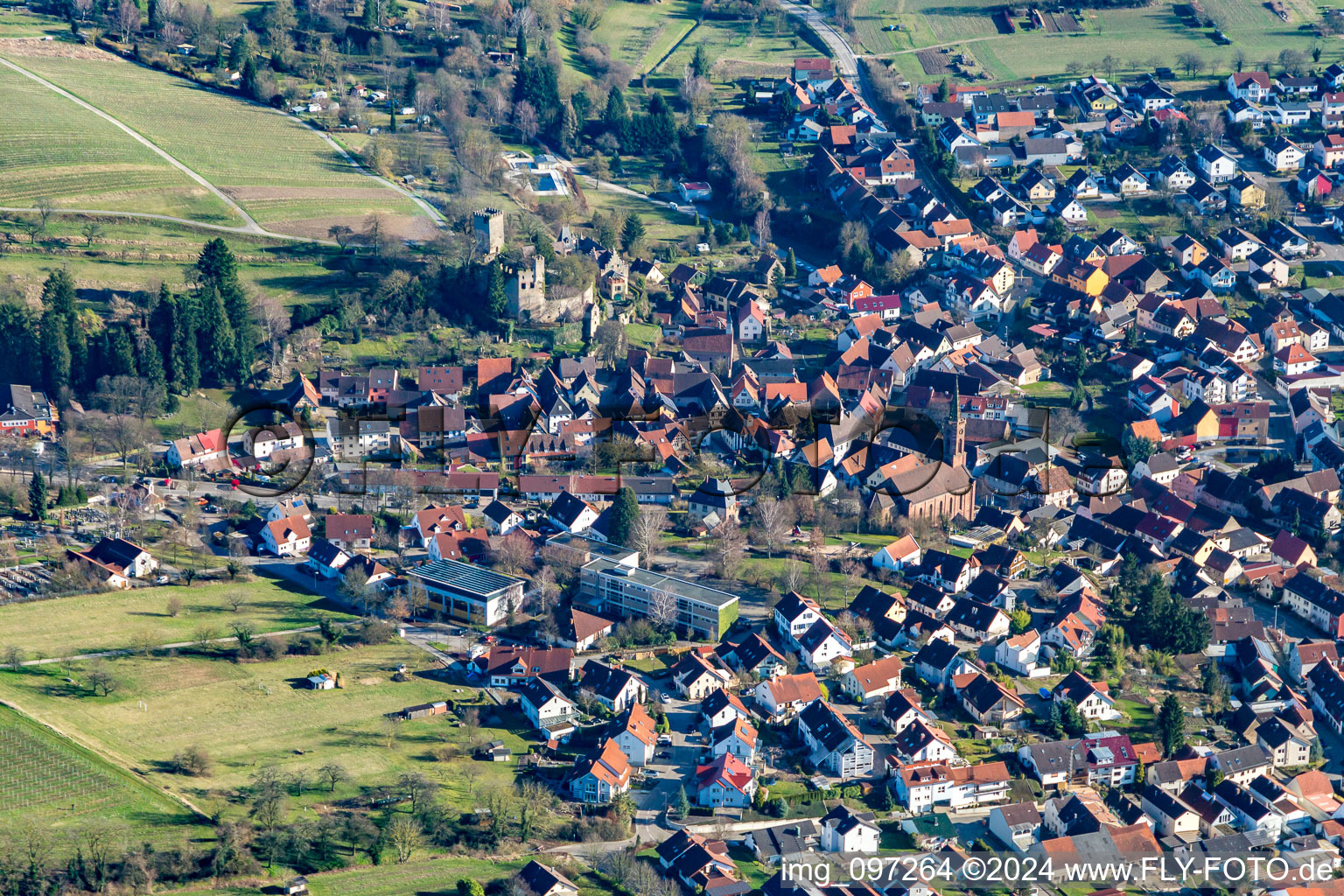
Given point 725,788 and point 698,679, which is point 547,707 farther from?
point 725,788

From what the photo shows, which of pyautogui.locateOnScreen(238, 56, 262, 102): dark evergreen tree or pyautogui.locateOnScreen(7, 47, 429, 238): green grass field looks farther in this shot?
pyautogui.locateOnScreen(238, 56, 262, 102): dark evergreen tree

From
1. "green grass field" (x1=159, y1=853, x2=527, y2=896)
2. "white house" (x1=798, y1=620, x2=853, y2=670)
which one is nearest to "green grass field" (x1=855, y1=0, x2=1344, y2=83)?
"white house" (x1=798, y1=620, x2=853, y2=670)

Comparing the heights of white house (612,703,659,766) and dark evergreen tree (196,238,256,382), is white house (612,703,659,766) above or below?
below

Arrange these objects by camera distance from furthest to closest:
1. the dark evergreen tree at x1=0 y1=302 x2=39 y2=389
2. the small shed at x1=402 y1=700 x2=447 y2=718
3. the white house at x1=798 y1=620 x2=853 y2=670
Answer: the dark evergreen tree at x1=0 y1=302 x2=39 y2=389
the white house at x1=798 y1=620 x2=853 y2=670
the small shed at x1=402 y1=700 x2=447 y2=718

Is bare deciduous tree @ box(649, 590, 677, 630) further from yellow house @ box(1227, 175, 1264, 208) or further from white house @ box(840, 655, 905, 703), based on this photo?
yellow house @ box(1227, 175, 1264, 208)

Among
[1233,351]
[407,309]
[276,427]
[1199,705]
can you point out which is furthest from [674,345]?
[1199,705]

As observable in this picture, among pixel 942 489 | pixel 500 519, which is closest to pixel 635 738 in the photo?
pixel 500 519

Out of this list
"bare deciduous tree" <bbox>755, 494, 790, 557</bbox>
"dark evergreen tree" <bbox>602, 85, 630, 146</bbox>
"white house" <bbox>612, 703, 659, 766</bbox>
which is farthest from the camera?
"dark evergreen tree" <bbox>602, 85, 630, 146</bbox>
